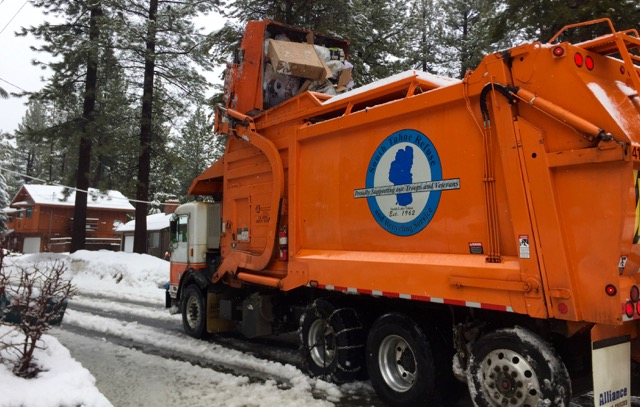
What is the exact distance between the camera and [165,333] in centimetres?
910

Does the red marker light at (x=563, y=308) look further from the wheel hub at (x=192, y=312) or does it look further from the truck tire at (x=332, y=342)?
the wheel hub at (x=192, y=312)

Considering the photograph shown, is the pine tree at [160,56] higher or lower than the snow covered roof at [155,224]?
higher

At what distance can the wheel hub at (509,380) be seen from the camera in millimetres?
3797

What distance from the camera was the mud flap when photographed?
3.63m

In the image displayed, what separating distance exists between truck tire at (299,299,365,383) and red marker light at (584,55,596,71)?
3.46 m

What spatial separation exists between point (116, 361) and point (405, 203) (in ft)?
16.0

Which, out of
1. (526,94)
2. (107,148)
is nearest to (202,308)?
(526,94)

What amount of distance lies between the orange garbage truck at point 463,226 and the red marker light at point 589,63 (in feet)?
0.12

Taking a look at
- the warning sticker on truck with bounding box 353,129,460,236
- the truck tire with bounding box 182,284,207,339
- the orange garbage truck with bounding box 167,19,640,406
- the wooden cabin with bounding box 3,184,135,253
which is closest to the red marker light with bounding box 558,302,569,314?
the orange garbage truck with bounding box 167,19,640,406

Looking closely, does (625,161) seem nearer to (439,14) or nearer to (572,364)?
(572,364)

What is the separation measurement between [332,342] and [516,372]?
2403 mm

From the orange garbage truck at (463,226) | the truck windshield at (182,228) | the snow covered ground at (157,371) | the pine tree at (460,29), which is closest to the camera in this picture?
the orange garbage truck at (463,226)

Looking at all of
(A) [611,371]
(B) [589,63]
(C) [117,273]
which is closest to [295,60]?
(B) [589,63]

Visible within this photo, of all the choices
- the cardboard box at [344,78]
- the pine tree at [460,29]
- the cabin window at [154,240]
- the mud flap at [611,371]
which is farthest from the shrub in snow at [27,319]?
the cabin window at [154,240]
